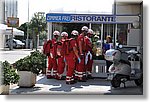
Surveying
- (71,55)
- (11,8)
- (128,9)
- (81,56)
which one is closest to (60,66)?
(71,55)

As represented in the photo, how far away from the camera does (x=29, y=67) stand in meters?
5.87

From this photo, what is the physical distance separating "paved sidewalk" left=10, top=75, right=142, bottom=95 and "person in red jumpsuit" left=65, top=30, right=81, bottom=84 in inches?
6.2

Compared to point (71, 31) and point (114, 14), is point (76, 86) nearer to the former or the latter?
point (71, 31)

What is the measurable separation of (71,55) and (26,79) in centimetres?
84

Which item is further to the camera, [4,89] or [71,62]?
[71,62]

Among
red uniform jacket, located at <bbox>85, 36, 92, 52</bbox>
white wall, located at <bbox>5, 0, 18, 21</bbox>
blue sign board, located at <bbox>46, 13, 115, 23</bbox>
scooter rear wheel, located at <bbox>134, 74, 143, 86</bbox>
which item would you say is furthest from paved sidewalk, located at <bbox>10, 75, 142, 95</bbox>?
white wall, located at <bbox>5, 0, 18, 21</bbox>

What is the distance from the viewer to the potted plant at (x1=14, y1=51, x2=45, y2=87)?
18.8 feet

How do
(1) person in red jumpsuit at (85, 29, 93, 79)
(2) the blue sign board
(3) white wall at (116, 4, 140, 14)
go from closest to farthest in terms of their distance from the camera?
(3) white wall at (116, 4, 140, 14) → (2) the blue sign board → (1) person in red jumpsuit at (85, 29, 93, 79)

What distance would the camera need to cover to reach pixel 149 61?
548 cm

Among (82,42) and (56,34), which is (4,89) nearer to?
(56,34)

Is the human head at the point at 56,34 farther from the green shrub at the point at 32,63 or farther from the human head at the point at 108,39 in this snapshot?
the human head at the point at 108,39

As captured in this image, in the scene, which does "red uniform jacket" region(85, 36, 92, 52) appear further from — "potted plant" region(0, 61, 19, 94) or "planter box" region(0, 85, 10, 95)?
"planter box" region(0, 85, 10, 95)

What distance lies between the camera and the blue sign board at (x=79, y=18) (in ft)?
18.6

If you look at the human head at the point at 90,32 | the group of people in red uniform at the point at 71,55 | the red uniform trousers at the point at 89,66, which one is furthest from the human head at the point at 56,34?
the red uniform trousers at the point at 89,66
